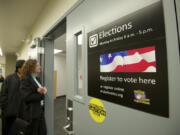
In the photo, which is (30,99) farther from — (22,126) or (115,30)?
(115,30)

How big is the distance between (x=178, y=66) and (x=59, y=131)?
3.01 meters

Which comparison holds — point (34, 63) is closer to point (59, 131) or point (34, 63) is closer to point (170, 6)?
point (170, 6)

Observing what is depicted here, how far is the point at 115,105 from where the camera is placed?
60 cm

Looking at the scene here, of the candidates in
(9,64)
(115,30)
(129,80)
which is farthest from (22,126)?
(9,64)

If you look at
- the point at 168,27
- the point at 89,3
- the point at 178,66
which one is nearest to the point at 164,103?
the point at 178,66

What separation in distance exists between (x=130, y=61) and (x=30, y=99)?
137 cm

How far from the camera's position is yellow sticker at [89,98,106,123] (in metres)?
0.67

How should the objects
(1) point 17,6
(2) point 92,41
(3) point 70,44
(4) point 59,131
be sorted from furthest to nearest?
(4) point 59,131 < (1) point 17,6 < (3) point 70,44 < (2) point 92,41

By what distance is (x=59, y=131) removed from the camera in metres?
2.54

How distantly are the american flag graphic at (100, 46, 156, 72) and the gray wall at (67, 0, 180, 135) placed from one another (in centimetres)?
7

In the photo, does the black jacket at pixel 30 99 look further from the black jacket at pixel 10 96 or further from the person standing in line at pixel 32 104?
the black jacket at pixel 10 96

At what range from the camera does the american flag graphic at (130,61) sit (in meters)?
0.46

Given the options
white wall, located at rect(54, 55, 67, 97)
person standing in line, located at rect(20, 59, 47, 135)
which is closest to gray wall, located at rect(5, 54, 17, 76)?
white wall, located at rect(54, 55, 67, 97)

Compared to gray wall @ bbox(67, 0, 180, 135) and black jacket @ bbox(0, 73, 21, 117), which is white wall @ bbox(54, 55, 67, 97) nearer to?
black jacket @ bbox(0, 73, 21, 117)
